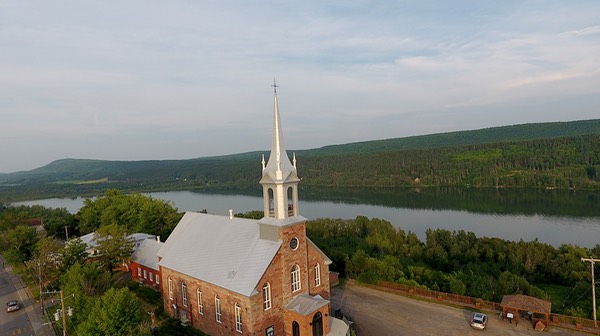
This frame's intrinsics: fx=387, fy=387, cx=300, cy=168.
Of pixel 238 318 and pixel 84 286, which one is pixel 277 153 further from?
pixel 84 286

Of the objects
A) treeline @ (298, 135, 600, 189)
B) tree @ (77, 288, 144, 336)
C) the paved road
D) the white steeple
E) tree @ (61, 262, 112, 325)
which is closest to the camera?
tree @ (77, 288, 144, 336)

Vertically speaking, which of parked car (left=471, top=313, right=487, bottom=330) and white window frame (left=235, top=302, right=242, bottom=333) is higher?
white window frame (left=235, top=302, right=242, bottom=333)

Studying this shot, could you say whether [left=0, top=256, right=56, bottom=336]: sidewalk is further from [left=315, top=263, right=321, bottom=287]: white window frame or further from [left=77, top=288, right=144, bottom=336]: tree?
[left=315, top=263, right=321, bottom=287]: white window frame

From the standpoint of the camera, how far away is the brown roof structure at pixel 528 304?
880 inches

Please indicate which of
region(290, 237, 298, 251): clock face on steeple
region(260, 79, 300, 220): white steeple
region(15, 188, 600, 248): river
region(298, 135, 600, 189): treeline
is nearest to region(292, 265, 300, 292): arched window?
region(290, 237, 298, 251): clock face on steeple

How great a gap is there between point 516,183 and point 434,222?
200 ft

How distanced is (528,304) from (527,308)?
31cm

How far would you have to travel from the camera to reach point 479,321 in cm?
2242

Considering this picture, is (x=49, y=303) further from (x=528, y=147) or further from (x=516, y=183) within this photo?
(x=528, y=147)

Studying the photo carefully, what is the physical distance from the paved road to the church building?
108 inches

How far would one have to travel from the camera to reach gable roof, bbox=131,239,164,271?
32.4m

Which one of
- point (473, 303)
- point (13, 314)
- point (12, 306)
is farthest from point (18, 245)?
point (473, 303)

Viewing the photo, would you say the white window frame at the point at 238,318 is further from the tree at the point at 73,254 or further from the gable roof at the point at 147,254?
the tree at the point at 73,254

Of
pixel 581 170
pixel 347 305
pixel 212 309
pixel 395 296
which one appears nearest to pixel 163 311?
pixel 212 309
